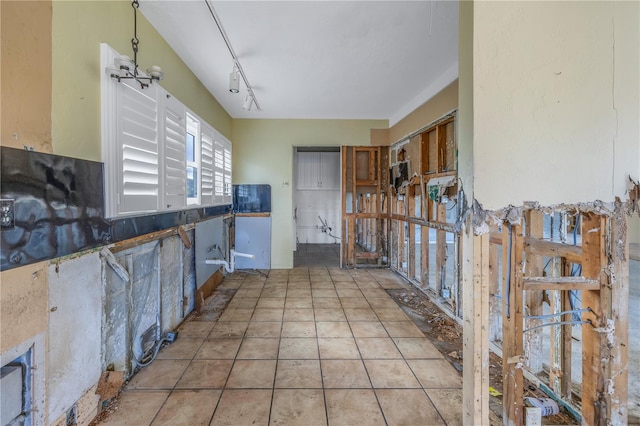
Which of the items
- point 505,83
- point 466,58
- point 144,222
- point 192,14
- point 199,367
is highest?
point 192,14

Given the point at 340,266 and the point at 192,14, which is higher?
the point at 192,14

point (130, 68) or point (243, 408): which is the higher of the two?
point (130, 68)

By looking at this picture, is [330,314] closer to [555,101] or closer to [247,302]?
[247,302]

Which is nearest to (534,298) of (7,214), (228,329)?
(228,329)

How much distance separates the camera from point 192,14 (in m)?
2.19

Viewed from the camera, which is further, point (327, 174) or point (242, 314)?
point (327, 174)

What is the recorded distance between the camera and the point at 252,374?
207 centimetres

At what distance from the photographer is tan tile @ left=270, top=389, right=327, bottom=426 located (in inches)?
64.7

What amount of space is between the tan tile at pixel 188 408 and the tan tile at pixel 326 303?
1648 millimetres

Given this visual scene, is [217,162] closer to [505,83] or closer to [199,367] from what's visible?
[199,367]

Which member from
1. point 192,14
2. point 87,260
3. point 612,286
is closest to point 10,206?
point 87,260

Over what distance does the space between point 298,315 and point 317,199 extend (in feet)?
17.4

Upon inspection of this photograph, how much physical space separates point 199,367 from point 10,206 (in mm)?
1636

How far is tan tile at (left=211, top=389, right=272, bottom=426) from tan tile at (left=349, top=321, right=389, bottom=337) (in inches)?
44.0
